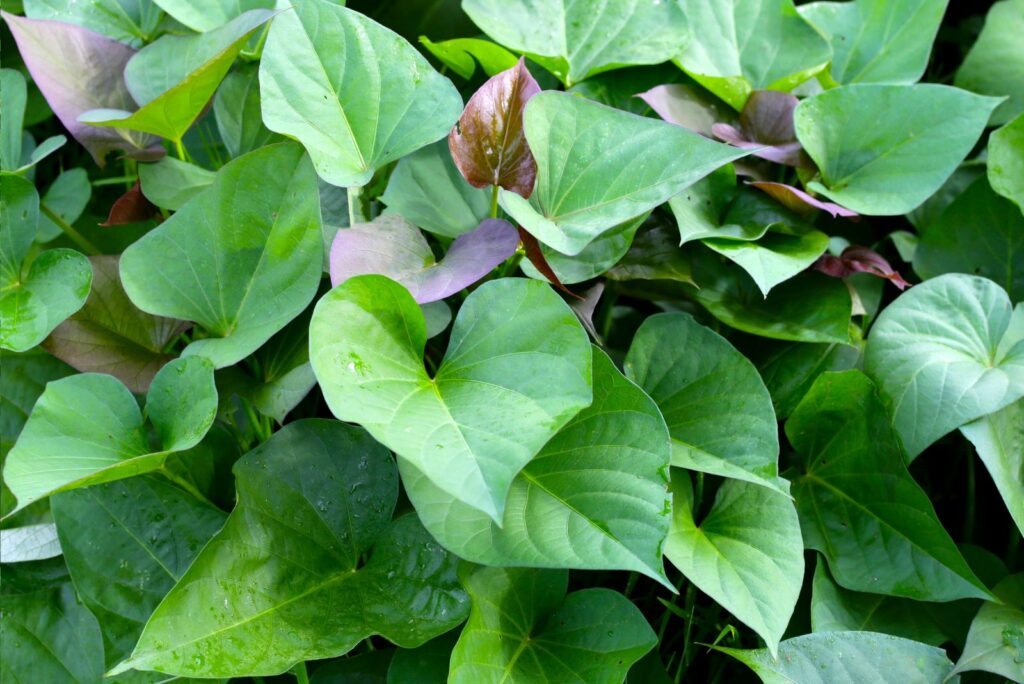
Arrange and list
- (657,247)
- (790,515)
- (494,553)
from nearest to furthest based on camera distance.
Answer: (494,553) < (790,515) < (657,247)

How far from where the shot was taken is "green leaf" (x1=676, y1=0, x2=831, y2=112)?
2.92 feet

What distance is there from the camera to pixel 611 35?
0.85m

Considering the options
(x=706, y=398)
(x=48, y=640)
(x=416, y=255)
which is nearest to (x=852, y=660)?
(x=706, y=398)

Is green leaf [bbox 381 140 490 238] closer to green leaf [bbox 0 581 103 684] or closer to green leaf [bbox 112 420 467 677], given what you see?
green leaf [bbox 112 420 467 677]

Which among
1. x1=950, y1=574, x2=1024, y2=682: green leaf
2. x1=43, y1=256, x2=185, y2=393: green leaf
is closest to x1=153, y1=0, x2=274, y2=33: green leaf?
x1=43, y1=256, x2=185, y2=393: green leaf

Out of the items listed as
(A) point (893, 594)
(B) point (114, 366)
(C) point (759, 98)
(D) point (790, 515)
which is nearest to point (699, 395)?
(D) point (790, 515)

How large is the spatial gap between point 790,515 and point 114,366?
1.83ft

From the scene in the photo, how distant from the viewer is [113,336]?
727mm

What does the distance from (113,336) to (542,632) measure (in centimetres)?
43

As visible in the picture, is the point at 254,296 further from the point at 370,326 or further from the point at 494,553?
the point at 494,553

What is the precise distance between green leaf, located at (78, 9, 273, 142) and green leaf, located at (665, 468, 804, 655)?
0.49 metres

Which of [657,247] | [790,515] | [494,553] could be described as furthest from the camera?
[657,247]

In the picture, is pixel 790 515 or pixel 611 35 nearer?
pixel 790 515

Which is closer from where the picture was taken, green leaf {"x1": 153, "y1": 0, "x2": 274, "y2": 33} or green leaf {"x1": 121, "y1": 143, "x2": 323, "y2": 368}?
green leaf {"x1": 121, "y1": 143, "x2": 323, "y2": 368}
